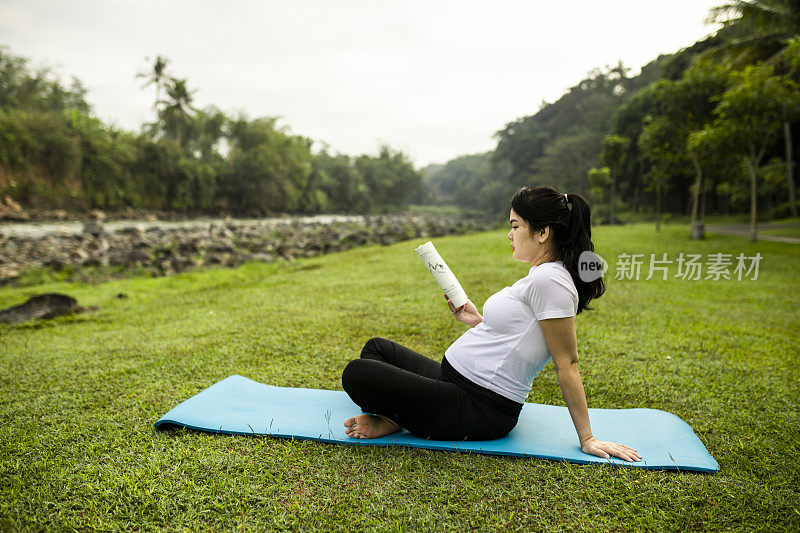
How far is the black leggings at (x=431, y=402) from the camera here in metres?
1.71

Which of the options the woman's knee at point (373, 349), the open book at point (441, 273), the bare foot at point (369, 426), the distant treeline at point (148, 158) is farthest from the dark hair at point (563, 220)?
the distant treeline at point (148, 158)

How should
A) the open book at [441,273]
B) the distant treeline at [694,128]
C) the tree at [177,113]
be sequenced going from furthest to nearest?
the tree at [177,113]
the distant treeline at [694,128]
the open book at [441,273]

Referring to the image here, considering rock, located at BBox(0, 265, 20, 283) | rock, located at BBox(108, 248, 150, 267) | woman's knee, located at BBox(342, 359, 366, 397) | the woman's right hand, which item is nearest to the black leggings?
woman's knee, located at BBox(342, 359, 366, 397)

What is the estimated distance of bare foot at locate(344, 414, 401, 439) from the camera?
1.86 meters

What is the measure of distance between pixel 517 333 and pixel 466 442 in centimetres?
59

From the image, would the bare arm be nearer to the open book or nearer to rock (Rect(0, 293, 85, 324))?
the open book

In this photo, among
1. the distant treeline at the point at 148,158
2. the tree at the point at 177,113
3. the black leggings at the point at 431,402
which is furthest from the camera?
the tree at the point at 177,113

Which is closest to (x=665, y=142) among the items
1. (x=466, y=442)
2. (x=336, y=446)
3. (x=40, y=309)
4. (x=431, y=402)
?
(x=466, y=442)

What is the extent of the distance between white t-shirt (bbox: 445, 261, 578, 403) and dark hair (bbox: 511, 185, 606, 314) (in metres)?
0.06

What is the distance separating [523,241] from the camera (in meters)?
1.65

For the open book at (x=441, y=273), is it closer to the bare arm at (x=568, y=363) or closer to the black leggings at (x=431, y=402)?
the black leggings at (x=431, y=402)

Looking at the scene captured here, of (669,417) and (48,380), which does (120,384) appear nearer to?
(48,380)

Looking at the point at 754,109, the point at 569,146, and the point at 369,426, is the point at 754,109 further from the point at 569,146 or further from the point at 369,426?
the point at 569,146

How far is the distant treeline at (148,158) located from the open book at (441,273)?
27.4m
